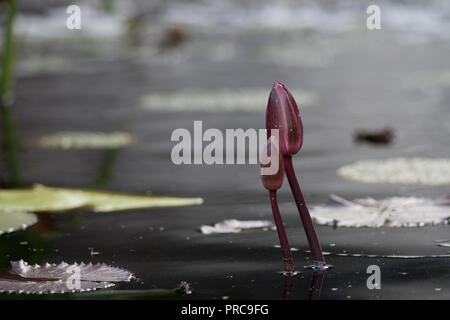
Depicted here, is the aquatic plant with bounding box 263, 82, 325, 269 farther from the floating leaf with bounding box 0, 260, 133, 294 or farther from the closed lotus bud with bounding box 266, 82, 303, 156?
the floating leaf with bounding box 0, 260, 133, 294

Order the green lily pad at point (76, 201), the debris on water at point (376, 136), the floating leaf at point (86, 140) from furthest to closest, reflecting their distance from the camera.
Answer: the floating leaf at point (86, 140)
the debris on water at point (376, 136)
the green lily pad at point (76, 201)

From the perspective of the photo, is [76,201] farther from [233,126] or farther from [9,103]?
[9,103]

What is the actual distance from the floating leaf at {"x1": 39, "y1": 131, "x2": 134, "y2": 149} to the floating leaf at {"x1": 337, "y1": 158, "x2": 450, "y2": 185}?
1274mm

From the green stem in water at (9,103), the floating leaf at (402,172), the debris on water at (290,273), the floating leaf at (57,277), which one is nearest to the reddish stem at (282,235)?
the debris on water at (290,273)

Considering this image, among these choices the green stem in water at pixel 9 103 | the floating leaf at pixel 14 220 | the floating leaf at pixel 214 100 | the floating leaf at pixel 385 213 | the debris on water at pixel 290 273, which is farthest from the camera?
the floating leaf at pixel 214 100

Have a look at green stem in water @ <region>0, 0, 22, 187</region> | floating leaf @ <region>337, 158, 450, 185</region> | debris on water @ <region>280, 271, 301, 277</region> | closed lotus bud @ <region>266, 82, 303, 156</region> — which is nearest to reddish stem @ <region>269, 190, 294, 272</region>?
debris on water @ <region>280, 271, 301, 277</region>

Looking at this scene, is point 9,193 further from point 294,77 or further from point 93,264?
point 294,77

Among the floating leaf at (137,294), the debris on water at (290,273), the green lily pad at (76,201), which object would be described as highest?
the green lily pad at (76,201)

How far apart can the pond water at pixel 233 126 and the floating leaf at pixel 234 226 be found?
25 millimetres

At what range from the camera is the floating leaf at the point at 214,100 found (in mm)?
5453

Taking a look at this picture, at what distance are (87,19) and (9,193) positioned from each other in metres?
7.80

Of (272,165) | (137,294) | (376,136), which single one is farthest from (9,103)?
(272,165)

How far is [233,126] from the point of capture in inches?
189

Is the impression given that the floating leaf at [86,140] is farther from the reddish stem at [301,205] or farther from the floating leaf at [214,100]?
the reddish stem at [301,205]
